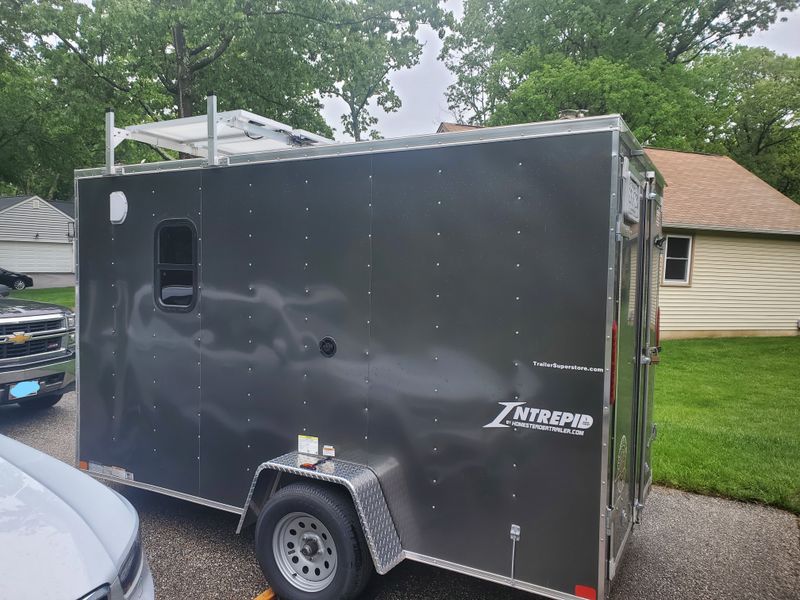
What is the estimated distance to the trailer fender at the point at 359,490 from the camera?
122 inches

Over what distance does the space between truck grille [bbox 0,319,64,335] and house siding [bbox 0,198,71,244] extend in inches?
1012

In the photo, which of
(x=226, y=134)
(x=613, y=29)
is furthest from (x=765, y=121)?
(x=226, y=134)

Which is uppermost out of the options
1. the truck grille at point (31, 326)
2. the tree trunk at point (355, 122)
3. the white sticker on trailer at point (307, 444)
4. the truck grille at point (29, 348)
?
the tree trunk at point (355, 122)

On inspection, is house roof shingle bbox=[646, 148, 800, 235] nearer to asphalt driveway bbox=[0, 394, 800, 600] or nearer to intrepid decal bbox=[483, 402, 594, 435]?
asphalt driveway bbox=[0, 394, 800, 600]

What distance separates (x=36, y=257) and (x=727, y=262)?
110 feet

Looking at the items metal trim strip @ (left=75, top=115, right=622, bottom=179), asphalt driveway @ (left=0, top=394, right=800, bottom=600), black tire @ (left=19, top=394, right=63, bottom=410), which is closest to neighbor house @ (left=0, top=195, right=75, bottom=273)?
black tire @ (left=19, top=394, right=63, bottom=410)

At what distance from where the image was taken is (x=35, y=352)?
22.6 ft

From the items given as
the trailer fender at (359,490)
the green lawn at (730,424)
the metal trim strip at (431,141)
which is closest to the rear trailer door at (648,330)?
the metal trim strip at (431,141)

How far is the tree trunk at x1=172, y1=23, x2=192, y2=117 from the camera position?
47.3 ft

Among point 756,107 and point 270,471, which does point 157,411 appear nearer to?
point 270,471

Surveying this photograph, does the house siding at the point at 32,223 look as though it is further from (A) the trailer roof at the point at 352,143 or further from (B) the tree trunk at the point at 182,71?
(A) the trailer roof at the point at 352,143

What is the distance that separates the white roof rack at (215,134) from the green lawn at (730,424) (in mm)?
4622

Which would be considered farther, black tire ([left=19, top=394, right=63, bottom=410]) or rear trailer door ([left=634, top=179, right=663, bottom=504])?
black tire ([left=19, top=394, right=63, bottom=410])

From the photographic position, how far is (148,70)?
14.8 metres
